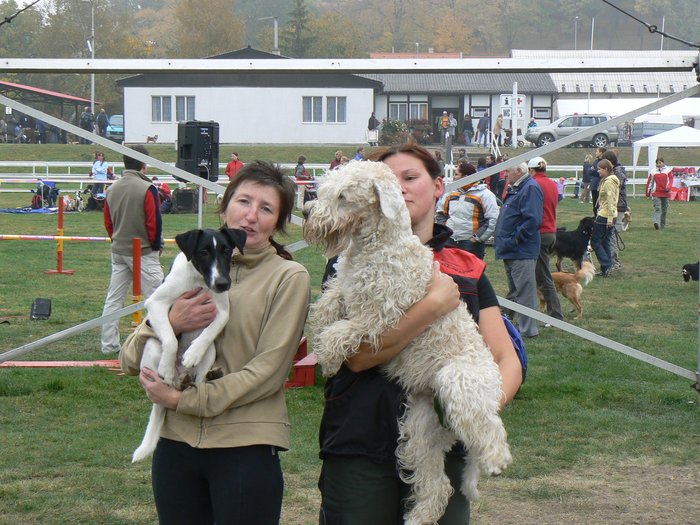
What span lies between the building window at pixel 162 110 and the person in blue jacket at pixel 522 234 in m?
25.4

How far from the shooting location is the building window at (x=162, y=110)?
34594 mm

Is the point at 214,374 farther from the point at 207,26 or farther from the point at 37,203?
the point at 207,26

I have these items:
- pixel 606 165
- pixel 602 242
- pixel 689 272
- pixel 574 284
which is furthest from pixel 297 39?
pixel 574 284

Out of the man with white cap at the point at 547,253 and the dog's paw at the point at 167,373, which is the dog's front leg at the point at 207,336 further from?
the man with white cap at the point at 547,253

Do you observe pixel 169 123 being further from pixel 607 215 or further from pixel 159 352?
pixel 159 352

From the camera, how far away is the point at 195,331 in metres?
2.89

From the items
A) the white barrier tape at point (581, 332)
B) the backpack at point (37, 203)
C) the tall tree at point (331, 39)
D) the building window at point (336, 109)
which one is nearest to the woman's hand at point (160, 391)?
the white barrier tape at point (581, 332)

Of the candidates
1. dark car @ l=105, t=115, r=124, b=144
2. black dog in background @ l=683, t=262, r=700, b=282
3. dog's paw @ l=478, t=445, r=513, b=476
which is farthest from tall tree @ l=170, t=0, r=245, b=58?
dog's paw @ l=478, t=445, r=513, b=476

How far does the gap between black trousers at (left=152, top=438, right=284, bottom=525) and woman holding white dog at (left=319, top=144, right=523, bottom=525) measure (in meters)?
0.18

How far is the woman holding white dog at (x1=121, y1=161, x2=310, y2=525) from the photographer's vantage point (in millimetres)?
2764

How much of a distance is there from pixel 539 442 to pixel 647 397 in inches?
69.3

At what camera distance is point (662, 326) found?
37.7 ft

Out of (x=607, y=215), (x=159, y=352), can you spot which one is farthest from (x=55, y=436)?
(x=607, y=215)

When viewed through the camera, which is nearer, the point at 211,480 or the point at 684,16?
the point at 211,480
